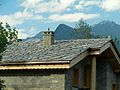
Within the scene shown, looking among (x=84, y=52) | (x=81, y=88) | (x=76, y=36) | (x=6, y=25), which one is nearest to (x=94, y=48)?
(x=84, y=52)

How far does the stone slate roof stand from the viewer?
76.3 feet

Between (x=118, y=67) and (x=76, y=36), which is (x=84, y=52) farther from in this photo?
(x=76, y=36)

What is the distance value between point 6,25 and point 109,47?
24.9 metres

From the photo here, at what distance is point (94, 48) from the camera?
2453 cm

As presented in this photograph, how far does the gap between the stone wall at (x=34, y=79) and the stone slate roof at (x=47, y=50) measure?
0.70 m

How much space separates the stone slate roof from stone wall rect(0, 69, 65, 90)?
697mm

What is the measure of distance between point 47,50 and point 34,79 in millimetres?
2369

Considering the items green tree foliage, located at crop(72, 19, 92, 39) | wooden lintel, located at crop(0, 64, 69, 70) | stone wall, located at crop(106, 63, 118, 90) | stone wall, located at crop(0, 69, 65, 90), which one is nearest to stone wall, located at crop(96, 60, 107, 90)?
stone wall, located at crop(106, 63, 118, 90)

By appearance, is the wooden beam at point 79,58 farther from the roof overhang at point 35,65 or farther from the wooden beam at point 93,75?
the wooden beam at point 93,75

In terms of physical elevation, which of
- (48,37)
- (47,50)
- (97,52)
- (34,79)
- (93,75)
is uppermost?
(48,37)

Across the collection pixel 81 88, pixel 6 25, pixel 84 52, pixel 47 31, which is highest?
pixel 6 25

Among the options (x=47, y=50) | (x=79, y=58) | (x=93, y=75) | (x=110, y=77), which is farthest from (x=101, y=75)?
(x=79, y=58)

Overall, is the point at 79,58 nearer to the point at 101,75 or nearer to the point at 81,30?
the point at 101,75

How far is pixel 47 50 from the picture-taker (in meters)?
25.2
